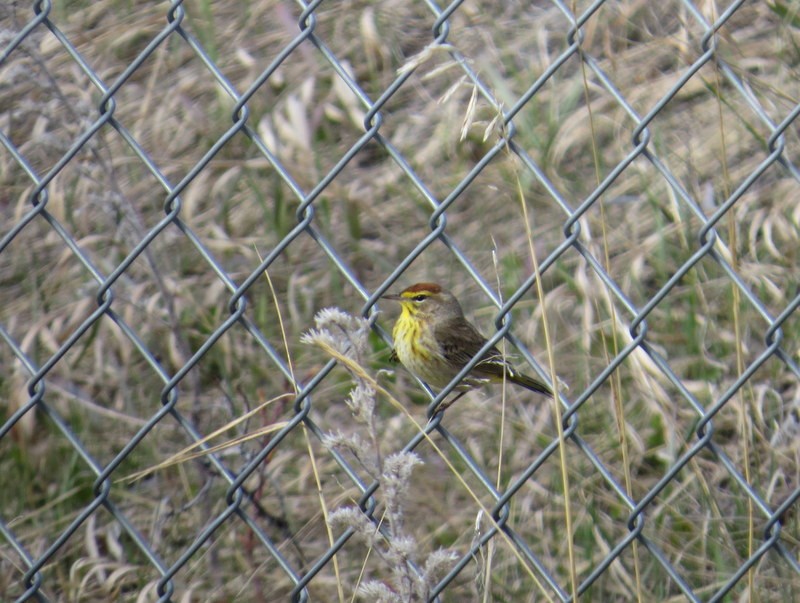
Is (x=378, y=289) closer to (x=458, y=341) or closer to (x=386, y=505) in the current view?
(x=458, y=341)

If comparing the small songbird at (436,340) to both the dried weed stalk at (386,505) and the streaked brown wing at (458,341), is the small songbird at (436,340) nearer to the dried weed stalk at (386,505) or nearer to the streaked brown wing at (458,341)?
the streaked brown wing at (458,341)

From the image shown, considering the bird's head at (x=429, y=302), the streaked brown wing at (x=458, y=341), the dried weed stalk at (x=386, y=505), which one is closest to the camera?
the dried weed stalk at (x=386, y=505)

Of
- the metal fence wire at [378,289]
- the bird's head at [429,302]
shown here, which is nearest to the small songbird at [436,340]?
the bird's head at [429,302]

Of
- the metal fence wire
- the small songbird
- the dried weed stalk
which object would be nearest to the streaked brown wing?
the small songbird

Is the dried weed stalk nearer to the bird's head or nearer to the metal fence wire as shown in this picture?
the metal fence wire

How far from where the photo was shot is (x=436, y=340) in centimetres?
342

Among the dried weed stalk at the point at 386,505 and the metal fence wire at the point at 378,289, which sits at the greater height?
the dried weed stalk at the point at 386,505

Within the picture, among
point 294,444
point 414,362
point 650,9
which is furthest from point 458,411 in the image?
point 650,9

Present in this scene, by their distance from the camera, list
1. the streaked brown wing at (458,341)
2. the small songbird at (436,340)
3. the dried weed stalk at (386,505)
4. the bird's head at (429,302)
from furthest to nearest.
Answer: the bird's head at (429,302)
the streaked brown wing at (458,341)
the small songbird at (436,340)
the dried weed stalk at (386,505)

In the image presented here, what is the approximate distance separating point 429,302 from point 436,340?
20cm

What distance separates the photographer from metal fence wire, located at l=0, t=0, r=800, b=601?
11.6 feet

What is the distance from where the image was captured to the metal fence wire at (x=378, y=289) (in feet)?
Answer: 11.6

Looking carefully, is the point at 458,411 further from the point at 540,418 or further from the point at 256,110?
the point at 256,110

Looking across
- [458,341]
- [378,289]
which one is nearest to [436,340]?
[458,341]
